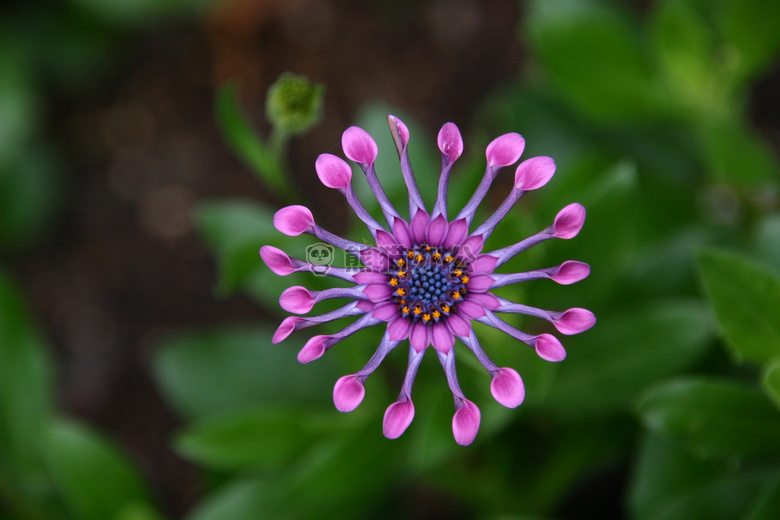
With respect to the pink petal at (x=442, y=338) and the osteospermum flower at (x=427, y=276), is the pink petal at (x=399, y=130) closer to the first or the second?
the osteospermum flower at (x=427, y=276)

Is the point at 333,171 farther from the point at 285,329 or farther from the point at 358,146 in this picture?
the point at 285,329

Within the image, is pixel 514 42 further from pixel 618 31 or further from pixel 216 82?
pixel 216 82

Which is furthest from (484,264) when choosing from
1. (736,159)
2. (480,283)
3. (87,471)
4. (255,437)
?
(87,471)

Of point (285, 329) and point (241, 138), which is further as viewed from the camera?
point (241, 138)

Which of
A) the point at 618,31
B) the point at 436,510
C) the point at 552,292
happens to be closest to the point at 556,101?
the point at 618,31

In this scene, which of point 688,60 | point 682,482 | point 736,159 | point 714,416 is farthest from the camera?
point 688,60

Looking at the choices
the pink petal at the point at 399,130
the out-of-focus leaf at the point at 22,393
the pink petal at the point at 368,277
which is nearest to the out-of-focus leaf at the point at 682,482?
the pink petal at the point at 368,277
